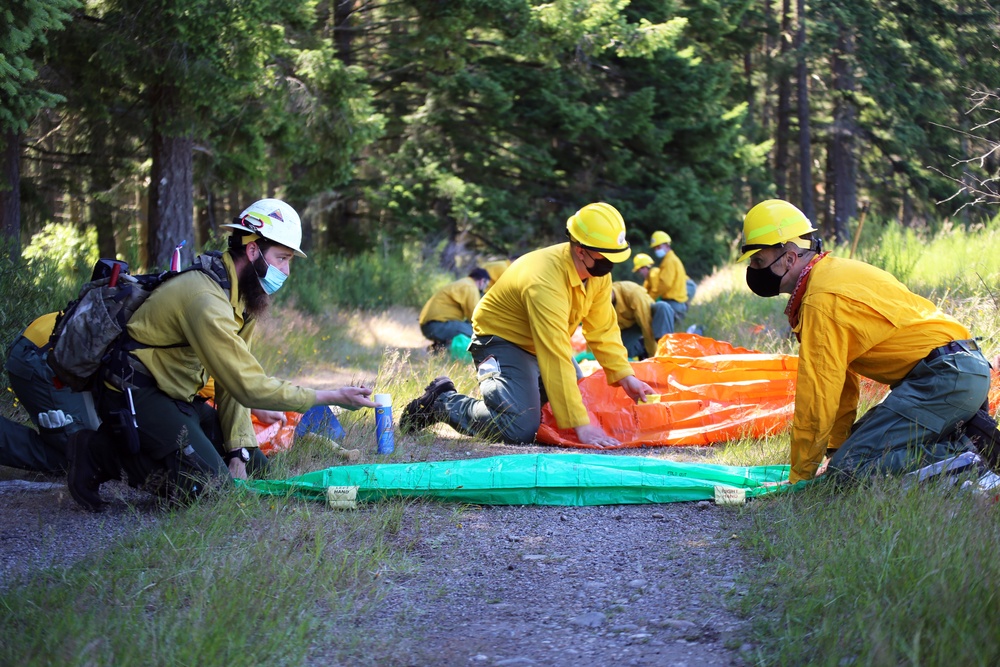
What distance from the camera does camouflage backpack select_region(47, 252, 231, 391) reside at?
435cm

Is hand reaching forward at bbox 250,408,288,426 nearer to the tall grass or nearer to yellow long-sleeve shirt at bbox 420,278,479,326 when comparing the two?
yellow long-sleeve shirt at bbox 420,278,479,326

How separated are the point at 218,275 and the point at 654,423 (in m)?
3.18

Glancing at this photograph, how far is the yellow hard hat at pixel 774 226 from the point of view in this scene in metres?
4.39

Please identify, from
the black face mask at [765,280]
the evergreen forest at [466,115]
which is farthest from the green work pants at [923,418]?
the evergreen forest at [466,115]

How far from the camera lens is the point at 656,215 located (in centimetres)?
2047

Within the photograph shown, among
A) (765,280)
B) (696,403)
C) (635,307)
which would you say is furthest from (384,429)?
(635,307)

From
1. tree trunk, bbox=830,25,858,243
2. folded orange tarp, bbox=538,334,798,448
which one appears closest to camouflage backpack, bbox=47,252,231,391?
folded orange tarp, bbox=538,334,798,448

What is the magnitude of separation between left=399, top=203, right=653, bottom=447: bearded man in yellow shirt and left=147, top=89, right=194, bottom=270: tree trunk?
539 cm

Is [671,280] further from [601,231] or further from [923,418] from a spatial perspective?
[923,418]

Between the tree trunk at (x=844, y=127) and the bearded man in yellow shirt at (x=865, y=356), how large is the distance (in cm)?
2167

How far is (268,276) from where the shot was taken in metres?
4.67

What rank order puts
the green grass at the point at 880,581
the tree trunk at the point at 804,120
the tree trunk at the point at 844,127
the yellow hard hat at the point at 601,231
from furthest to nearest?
the tree trunk at the point at 804,120, the tree trunk at the point at 844,127, the yellow hard hat at the point at 601,231, the green grass at the point at 880,581

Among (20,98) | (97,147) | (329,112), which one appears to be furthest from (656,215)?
(20,98)

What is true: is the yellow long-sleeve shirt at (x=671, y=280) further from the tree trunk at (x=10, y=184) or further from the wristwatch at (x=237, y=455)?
the wristwatch at (x=237, y=455)
